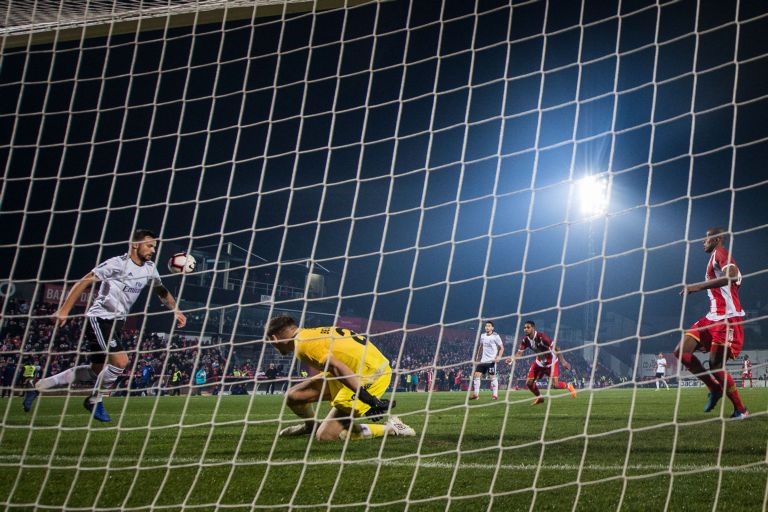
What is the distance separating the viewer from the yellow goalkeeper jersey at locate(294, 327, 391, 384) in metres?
4.78

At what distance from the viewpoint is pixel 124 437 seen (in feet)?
17.8

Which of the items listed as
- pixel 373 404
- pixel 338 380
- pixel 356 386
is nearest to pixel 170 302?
pixel 338 380

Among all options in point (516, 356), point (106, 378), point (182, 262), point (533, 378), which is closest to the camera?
point (516, 356)

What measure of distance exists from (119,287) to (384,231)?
10.0 feet

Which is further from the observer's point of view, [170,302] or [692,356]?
[170,302]

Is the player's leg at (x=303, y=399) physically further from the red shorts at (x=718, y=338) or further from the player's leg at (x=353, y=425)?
the red shorts at (x=718, y=338)

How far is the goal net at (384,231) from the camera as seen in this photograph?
11.7ft

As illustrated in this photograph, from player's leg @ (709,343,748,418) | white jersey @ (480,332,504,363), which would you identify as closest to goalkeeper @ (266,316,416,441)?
player's leg @ (709,343,748,418)

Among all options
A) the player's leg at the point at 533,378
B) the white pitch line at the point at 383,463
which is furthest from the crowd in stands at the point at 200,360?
the white pitch line at the point at 383,463

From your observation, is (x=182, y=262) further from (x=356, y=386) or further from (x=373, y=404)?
(x=373, y=404)

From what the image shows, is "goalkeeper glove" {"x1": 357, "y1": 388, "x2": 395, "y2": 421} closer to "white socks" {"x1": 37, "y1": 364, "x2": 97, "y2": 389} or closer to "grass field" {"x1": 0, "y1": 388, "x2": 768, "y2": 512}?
"grass field" {"x1": 0, "y1": 388, "x2": 768, "y2": 512}

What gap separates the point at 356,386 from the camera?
4570 mm

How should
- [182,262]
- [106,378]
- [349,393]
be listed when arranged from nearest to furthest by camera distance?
[349,393]
[182,262]
[106,378]

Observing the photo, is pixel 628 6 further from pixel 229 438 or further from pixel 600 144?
pixel 229 438
